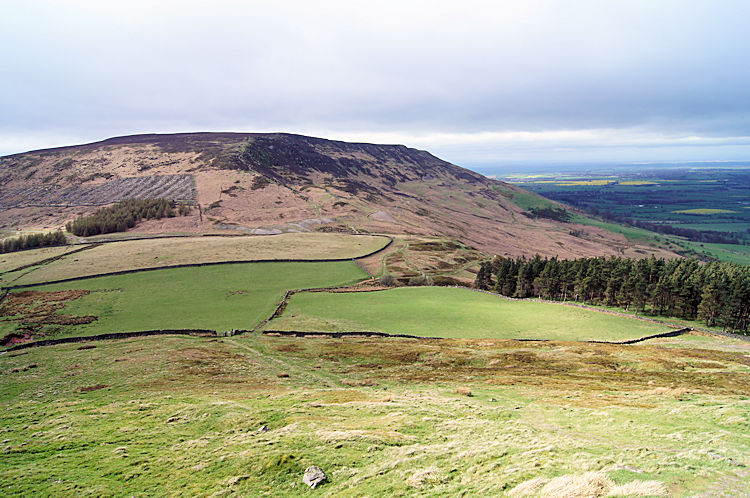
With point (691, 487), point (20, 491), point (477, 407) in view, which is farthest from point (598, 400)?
point (20, 491)

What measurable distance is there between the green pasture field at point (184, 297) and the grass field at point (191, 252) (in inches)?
277

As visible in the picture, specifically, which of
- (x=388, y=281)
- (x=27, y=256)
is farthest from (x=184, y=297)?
(x=27, y=256)

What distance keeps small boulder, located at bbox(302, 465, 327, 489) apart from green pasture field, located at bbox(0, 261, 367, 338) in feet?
154

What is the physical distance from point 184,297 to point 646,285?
97.0 meters

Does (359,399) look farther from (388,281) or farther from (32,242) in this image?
(32,242)

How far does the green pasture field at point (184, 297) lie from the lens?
61.3 meters

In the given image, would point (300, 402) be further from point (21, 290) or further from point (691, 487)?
point (21, 290)

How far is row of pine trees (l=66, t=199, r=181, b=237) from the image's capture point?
447 ft

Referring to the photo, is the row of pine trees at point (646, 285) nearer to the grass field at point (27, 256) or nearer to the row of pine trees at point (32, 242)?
the grass field at point (27, 256)

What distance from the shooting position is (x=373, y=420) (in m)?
26.8

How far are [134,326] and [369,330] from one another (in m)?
38.7

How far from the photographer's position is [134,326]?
60.0 metres

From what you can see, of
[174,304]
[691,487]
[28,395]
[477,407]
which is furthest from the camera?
[174,304]

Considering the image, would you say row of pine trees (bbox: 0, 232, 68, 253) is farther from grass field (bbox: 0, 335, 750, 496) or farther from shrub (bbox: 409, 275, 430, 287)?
shrub (bbox: 409, 275, 430, 287)
